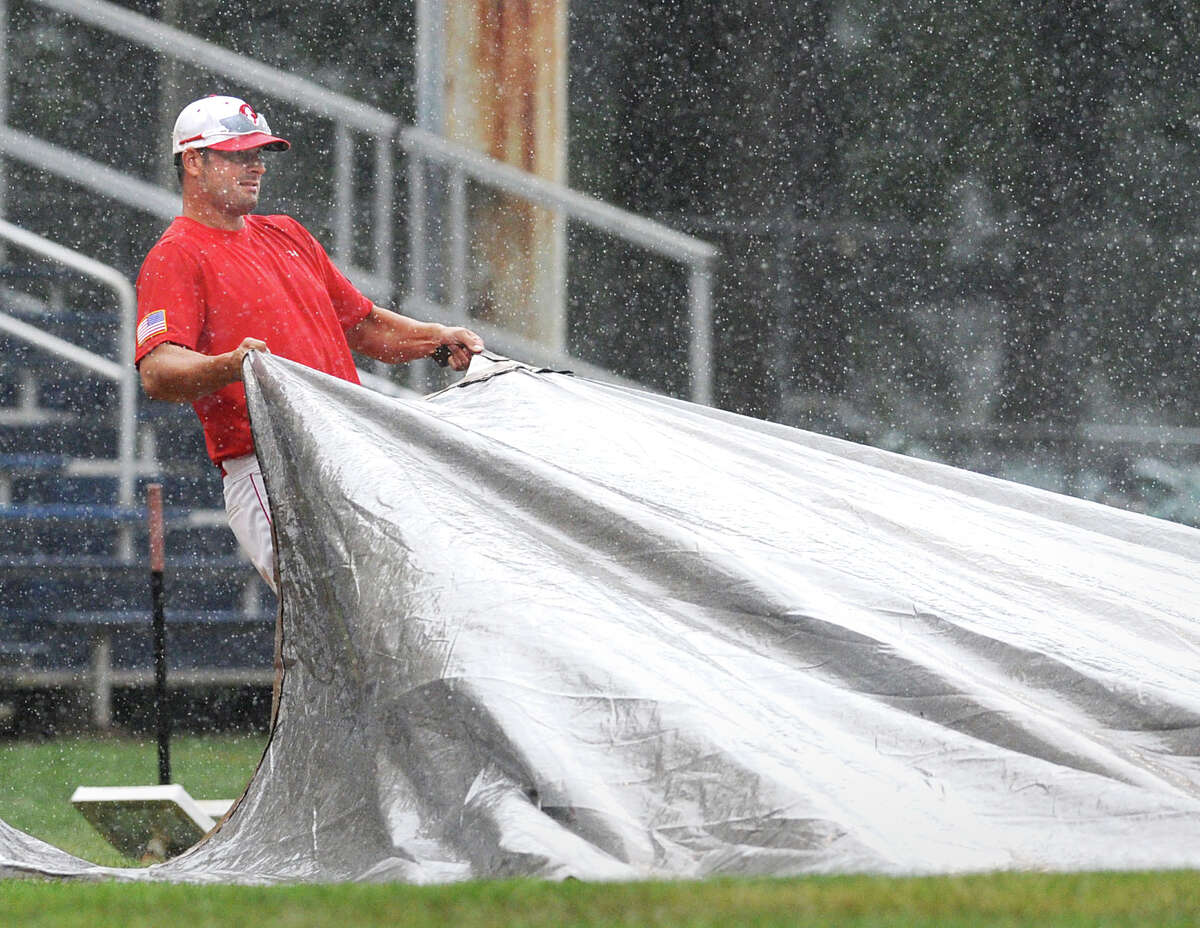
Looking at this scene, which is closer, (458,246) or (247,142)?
(247,142)

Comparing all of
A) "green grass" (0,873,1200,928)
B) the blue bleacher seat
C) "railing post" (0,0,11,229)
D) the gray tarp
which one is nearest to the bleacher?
the blue bleacher seat

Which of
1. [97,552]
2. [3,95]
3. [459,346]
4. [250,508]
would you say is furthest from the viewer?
[3,95]

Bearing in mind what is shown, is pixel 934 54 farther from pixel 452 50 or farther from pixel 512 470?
pixel 512 470

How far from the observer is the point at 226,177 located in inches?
154

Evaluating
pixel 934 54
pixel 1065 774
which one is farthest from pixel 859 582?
pixel 934 54

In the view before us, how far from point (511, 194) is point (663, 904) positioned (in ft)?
15.6

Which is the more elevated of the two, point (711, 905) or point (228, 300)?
point (228, 300)

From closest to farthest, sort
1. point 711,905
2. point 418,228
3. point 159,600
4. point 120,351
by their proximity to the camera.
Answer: point 711,905
point 159,600
point 120,351
point 418,228

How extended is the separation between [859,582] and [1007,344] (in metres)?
5.88

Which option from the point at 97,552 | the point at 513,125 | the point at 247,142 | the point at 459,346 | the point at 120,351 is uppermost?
the point at 247,142

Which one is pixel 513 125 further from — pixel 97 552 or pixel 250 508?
pixel 250 508

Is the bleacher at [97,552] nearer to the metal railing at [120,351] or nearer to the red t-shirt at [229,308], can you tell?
the metal railing at [120,351]

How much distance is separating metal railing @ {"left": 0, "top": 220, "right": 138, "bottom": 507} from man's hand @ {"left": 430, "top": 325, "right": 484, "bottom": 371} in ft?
7.85

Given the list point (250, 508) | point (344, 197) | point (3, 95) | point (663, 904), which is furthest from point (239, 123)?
point (3, 95)
